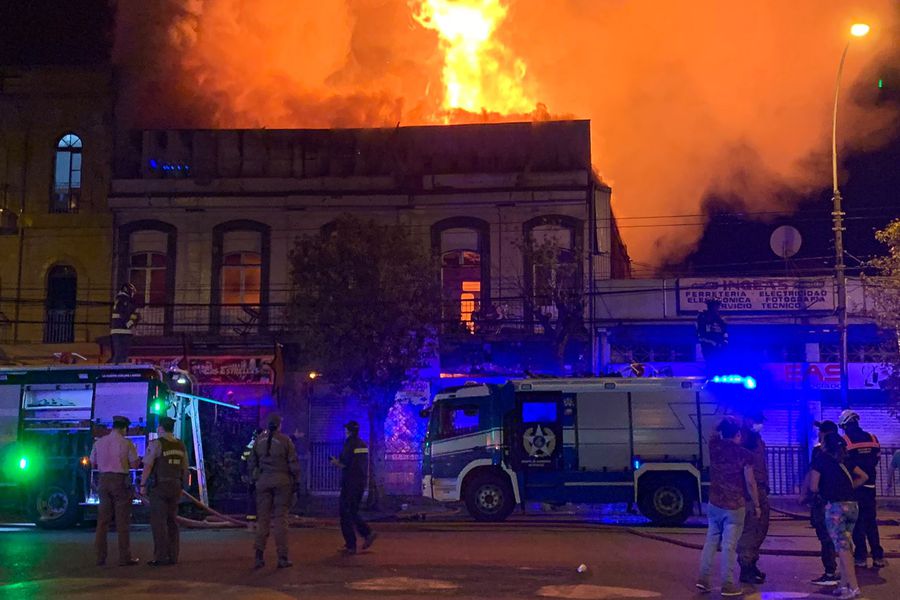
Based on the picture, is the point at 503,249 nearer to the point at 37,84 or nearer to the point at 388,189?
the point at 388,189

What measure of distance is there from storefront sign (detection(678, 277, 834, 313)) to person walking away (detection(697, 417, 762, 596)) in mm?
16721

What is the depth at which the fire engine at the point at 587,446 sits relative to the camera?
16.6 m

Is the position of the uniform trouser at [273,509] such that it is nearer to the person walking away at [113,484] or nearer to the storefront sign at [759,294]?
the person walking away at [113,484]

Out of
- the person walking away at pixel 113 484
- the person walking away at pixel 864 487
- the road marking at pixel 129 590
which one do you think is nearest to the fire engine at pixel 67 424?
the person walking away at pixel 113 484

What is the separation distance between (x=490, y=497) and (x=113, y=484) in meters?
8.02

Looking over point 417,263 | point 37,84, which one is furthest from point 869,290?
point 37,84

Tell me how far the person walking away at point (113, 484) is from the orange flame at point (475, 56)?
22.1 meters

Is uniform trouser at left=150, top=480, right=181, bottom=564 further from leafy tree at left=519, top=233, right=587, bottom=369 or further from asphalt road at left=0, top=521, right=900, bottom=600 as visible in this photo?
leafy tree at left=519, top=233, right=587, bottom=369

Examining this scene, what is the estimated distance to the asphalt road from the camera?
8.80 m

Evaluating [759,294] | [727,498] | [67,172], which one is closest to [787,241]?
[759,294]

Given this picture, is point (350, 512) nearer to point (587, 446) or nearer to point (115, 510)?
point (115, 510)

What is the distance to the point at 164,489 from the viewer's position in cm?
1055

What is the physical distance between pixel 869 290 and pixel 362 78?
689 inches

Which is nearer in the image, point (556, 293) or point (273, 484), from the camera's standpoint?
point (273, 484)
